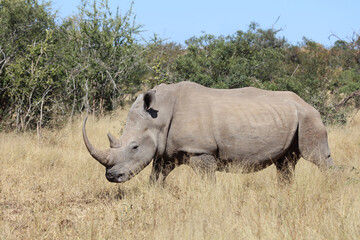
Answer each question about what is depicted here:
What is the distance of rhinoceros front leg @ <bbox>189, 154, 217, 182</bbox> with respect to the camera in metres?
5.36

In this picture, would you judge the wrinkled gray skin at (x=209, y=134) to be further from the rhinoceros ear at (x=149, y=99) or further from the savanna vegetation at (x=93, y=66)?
the savanna vegetation at (x=93, y=66)

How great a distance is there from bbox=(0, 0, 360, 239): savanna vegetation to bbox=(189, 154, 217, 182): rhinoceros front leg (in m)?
0.16

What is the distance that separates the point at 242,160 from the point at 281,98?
111 cm

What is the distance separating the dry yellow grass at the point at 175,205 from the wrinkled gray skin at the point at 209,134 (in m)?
0.27

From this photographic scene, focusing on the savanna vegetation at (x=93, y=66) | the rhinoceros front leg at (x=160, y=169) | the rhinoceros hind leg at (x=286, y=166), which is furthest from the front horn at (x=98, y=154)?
the savanna vegetation at (x=93, y=66)

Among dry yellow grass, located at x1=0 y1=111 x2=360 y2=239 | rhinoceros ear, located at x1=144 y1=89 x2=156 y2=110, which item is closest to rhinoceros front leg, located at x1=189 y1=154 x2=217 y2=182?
dry yellow grass, located at x1=0 y1=111 x2=360 y2=239

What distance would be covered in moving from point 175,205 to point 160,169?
1.10 m

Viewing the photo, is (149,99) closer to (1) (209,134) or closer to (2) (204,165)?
(1) (209,134)

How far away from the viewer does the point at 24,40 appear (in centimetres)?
1182

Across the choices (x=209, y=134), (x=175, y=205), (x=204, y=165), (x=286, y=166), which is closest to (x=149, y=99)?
(x=209, y=134)

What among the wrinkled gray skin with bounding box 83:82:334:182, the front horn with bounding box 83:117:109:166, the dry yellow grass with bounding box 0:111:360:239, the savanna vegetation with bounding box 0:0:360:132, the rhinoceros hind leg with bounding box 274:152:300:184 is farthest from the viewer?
the savanna vegetation with bounding box 0:0:360:132

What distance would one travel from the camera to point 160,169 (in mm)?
5762

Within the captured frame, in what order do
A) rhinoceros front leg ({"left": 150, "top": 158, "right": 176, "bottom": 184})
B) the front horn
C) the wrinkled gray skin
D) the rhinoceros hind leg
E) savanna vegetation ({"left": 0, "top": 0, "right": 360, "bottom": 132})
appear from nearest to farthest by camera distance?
the front horn < the wrinkled gray skin < rhinoceros front leg ({"left": 150, "top": 158, "right": 176, "bottom": 184}) < the rhinoceros hind leg < savanna vegetation ({"left": 0, "top": 0, "right": 360, "bottom": 132})

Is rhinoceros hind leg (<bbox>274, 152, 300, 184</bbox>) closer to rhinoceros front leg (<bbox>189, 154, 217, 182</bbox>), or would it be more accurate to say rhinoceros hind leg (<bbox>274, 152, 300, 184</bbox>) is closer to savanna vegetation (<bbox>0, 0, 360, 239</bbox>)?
savanna vegetation (<bbox>0, 0, 360, 239</bbox>)
